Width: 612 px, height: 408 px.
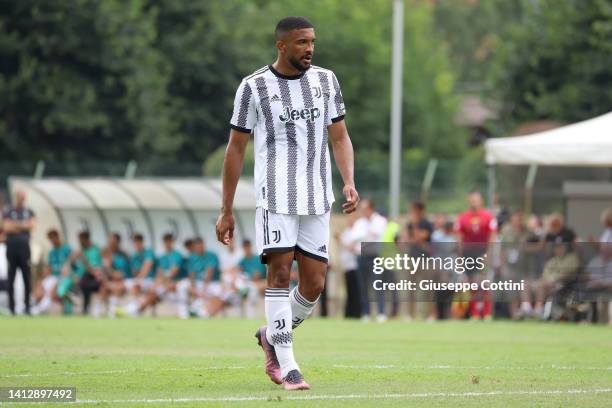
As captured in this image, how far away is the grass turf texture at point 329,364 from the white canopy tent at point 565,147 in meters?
3.30

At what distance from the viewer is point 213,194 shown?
104ft

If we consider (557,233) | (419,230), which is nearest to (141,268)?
(419,230)

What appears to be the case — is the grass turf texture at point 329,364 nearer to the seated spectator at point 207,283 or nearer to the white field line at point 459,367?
the white field line at point 459,367

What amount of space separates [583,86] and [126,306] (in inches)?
713

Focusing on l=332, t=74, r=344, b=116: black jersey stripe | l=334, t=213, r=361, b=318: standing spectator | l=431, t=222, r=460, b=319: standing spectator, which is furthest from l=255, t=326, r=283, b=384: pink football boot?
l=334, t=213, r=361, b=318: standing spectator

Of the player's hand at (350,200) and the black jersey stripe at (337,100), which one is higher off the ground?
the black jersey stripe at (337,100)

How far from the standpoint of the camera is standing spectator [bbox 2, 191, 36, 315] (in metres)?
24.2

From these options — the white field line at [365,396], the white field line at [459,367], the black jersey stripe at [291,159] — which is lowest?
the white field line at [459,367]

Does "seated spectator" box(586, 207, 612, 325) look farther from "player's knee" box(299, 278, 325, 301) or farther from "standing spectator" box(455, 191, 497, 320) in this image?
"player's knee" box(299, 278, 325, 301)

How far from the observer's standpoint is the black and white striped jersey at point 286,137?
9.62 metres

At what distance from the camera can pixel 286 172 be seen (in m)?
9.61

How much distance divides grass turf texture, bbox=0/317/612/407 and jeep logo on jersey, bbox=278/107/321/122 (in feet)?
5.91

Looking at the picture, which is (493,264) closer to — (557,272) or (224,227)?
(557,272)

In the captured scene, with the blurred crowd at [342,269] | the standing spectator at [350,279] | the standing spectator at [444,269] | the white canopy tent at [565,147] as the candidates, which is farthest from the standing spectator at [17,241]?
the white canopy tent at [565,147]
